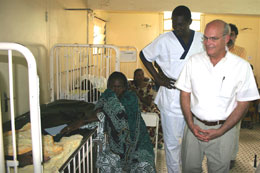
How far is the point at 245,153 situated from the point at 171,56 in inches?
87.0

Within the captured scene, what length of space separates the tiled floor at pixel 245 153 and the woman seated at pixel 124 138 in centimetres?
76

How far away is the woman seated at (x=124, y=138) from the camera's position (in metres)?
2.11

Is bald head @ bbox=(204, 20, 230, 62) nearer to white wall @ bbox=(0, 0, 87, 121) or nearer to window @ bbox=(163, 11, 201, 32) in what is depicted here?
white wall @ bbox=(0, 0, 87, 121)

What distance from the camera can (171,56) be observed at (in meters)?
1.97

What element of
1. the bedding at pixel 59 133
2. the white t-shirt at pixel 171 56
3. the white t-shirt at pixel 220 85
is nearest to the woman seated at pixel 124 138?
the bedding at pixel 59 133

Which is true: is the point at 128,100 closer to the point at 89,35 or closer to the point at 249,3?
the point at 89,35

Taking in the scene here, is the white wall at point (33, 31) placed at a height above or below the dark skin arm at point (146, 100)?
above

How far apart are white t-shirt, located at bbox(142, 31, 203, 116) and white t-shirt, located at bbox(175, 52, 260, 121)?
0.88ft

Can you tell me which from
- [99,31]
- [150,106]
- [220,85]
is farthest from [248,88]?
[99,31]

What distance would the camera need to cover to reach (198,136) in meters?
1.67

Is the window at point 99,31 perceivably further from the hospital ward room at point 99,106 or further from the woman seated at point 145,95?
the woman seated at point 145,95

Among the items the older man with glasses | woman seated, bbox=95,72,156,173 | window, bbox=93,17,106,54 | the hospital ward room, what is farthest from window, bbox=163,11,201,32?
the older man with glasses

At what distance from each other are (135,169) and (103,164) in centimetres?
28

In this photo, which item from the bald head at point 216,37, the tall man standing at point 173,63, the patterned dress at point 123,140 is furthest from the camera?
the patterned dress at point 123,140
